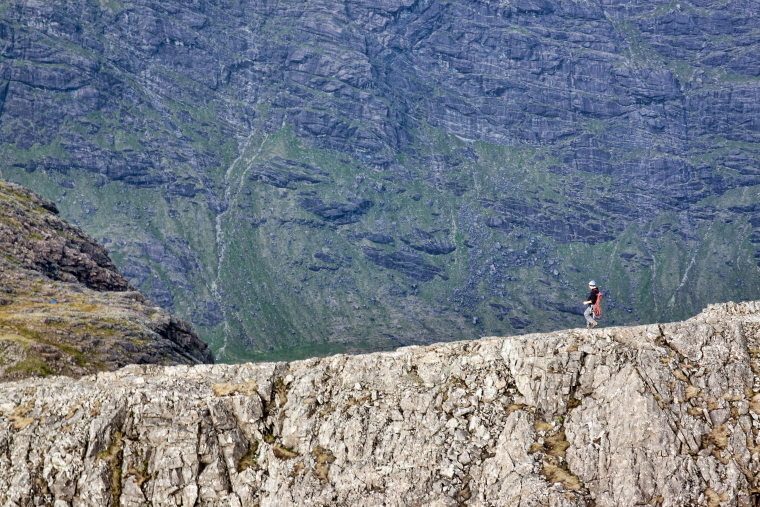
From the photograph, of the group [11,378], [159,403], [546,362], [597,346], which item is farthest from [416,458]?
[11,378]

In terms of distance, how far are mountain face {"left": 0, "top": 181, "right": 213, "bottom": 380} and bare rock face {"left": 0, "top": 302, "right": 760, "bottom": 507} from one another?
176 ft

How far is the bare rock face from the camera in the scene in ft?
126

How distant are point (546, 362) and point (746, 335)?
11362mm

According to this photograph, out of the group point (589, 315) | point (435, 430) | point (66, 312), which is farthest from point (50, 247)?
point (435, 430)

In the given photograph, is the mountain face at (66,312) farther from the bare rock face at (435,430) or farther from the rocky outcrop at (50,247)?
the bare rock face at (435,430)

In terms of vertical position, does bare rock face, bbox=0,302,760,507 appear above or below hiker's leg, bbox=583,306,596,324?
below

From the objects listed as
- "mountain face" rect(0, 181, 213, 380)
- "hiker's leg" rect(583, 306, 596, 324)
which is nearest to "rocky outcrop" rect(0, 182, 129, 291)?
"mountain face" rect(0, 181, 213, 380)

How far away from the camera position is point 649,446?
126 feet

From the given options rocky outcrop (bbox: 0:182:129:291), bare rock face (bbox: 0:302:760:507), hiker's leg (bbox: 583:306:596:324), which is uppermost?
rocky outcrop (bbox: 0:182:129:291)

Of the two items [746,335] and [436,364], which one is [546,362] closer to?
[436,364]

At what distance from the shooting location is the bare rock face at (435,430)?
Result: 38375mm

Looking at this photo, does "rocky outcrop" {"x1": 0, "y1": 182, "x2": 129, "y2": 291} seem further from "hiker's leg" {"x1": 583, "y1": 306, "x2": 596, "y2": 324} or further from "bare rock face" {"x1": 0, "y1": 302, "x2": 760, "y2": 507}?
"hiker's leg" {"x1": 583, "y1": 306, "x2": 596, "y2": 324}

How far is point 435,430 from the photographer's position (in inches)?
1649

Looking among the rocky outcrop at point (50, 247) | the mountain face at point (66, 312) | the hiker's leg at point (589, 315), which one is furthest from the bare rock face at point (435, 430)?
the rocky outcrop at point (50, 247)
